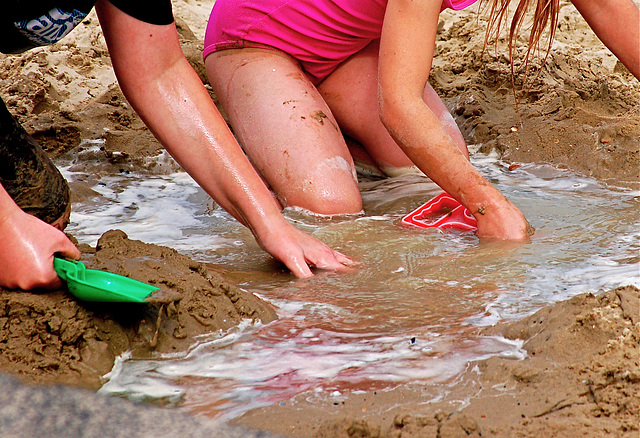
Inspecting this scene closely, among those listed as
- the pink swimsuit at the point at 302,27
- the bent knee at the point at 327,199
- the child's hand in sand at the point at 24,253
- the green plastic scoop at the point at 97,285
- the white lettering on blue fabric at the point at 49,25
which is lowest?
the bent knee at the point at 327,199

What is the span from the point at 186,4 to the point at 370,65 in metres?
2.33

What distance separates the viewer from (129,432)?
1176 millimetres

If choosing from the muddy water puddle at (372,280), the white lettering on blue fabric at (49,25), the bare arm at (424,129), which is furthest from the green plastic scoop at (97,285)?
the bare arm at (424,129)

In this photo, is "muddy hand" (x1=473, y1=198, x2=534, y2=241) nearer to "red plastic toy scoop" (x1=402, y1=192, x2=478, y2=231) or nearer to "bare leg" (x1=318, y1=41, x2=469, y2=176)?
"red plastic toy scoop" (x1=402, y1=192, x2=478, y2=231)

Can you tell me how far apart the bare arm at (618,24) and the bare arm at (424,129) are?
753mm

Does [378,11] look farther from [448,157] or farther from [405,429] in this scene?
[405,429]

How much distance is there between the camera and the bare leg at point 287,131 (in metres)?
2.61

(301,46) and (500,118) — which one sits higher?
(301,46)

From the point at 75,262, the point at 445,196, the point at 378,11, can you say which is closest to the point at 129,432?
the point at 75,262

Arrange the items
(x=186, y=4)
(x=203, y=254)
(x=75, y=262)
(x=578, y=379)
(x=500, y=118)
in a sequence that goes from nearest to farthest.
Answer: (x=578, y=379) → (x=75, y=262) → (x=203, y=254) → (x=500, y=118) → (x=186, y=4)

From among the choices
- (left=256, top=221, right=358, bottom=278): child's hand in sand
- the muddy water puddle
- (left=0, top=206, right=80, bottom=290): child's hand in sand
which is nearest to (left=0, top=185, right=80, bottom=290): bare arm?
(left=0, top=206, right=80, bottom=290): child's hand in sand

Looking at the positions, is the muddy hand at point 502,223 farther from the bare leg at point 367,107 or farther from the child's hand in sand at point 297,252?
the bare leg at point 367,107

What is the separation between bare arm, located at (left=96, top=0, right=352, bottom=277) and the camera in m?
1.92

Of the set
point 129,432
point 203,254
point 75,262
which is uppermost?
point 75,262
